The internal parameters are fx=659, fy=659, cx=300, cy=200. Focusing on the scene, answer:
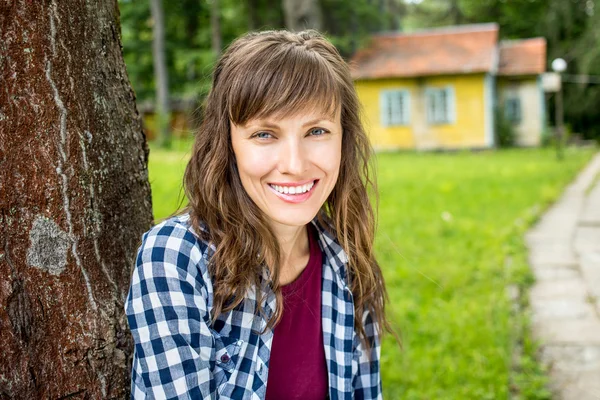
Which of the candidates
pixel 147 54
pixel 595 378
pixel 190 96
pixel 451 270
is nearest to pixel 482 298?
pixel 451 270

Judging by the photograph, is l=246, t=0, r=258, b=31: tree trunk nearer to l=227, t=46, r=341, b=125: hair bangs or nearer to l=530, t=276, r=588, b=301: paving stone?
l=530, t=276, r=588, b=301: paving stone

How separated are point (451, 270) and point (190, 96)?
2093 cm

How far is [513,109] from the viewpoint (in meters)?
23.6

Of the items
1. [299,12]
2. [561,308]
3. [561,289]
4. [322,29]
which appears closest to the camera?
[561,308]

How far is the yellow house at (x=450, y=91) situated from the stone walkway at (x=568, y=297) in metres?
14.1

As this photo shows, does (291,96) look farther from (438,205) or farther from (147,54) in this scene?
(147,54)

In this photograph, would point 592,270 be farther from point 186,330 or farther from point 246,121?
point 186,330

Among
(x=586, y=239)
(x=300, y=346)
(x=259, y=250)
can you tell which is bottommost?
(x=586, y=239)

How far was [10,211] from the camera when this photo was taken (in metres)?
1.59

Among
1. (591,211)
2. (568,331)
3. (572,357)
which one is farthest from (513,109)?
(572,357)

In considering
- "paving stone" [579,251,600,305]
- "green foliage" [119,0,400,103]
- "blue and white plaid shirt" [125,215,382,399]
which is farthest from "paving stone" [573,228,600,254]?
"green foliage" [119,0,400,103]

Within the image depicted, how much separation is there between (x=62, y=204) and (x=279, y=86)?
635 mm

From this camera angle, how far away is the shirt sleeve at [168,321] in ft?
5.28

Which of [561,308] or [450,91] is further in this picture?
[450,91]
